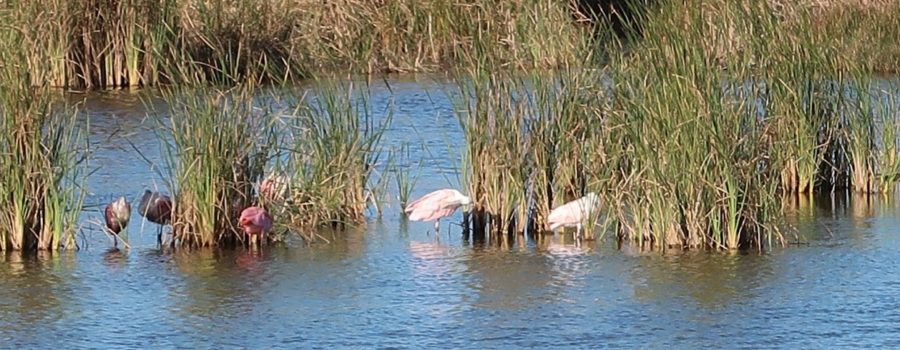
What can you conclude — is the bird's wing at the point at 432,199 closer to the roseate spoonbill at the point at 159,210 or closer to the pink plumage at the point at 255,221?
the pink plumage at the point at 255,221

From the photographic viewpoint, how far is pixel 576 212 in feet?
25.3

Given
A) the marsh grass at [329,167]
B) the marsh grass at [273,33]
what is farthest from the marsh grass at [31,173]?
the marsh grass at [273,33]

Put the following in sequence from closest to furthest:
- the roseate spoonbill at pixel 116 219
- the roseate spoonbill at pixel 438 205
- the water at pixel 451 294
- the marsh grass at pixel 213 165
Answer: the water at pixel 451 294
the marsh grass at pixel 213 165
the roseate spoonbill at pixel 116 219
the roseate spoonbill at pixel 438 205

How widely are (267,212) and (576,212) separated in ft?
4.34

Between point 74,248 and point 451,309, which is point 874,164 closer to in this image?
point 451,309

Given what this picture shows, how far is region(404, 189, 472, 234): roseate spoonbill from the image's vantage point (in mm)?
7941

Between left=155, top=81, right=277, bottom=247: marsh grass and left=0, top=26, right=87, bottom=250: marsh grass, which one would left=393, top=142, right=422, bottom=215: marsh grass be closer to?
left=155, top=81, right=277, bottom=247: marsh grass

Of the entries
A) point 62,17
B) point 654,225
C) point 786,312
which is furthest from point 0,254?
point 62,17

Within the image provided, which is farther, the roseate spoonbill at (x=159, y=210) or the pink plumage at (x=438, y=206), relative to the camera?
the pink plumage at (x=438, y=206)

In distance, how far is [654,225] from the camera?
7508 mm

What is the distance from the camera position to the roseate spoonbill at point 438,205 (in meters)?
7.94

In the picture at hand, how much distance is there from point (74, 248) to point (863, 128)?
403 cm

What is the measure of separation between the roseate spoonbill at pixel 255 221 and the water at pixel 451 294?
0.33 ft

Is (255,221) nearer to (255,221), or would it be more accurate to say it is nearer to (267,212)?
(255,221)
